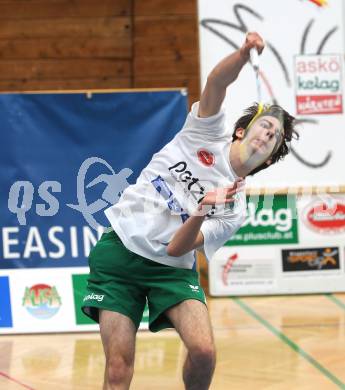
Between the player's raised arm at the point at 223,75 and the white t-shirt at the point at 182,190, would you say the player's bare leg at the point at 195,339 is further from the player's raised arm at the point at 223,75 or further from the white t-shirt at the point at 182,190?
the player's raised arm at the point at 223,75

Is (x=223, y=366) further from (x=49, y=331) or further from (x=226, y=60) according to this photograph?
(x=226, y=60)

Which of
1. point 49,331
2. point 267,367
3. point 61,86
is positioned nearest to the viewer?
point 267,367

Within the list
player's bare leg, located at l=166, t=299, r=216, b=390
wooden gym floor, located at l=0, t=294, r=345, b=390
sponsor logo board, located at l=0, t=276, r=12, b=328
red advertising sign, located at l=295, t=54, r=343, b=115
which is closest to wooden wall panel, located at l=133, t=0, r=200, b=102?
red advertising sign, located at l=295, t=54, r=343, b=115

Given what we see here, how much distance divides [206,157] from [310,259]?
15.1ft

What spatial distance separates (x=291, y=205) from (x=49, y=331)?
2690 millimetres

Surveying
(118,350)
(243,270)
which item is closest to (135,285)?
(118,350)

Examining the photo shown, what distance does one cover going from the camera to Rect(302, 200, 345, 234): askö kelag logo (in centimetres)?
831

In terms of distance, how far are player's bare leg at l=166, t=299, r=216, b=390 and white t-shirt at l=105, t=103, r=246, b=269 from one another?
8.8 inches

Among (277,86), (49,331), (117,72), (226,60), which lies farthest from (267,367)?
(117,72)

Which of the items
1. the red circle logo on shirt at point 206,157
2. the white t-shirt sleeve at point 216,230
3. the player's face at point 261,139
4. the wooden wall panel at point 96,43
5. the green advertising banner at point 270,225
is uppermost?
the wooden wall panel at point 96,43

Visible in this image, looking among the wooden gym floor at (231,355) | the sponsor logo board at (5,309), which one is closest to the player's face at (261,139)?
the wooden gym floor at (231,355)

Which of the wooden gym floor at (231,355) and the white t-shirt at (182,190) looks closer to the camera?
the white t-shirt at (182,190)

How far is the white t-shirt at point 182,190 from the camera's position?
394 cm

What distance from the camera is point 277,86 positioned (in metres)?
8.20
